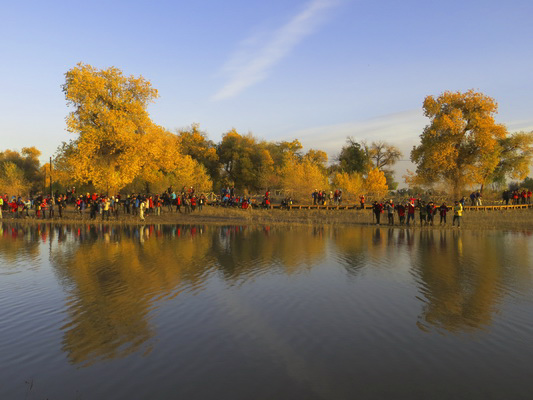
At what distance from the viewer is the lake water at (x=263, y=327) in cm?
501

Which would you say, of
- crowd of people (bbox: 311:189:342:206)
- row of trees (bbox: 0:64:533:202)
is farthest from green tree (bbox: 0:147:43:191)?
crowd of people (bbox: 311:189:342:206)

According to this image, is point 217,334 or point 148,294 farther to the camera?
point 148,294

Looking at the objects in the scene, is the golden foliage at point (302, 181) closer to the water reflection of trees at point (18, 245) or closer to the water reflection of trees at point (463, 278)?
the water reflection of trees at point (463, 278)

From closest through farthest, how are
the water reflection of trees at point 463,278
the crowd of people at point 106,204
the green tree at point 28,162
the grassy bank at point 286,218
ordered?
the water reflection of trees at point 463,278 < the grassy bank at point 286,218 < the crowd of people at point 106,204 < the green tree at point 28,162

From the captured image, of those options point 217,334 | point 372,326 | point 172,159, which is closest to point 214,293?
point 217,334

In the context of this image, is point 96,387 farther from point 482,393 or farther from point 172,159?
point 172,159

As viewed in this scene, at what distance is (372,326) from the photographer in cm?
716

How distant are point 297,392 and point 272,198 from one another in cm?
4183

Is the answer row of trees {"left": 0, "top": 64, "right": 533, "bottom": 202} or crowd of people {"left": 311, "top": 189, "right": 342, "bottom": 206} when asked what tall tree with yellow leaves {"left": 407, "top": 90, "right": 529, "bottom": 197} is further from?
crowd of people {"left": 311, "top": 189, "right": 342, "bottom": 206}

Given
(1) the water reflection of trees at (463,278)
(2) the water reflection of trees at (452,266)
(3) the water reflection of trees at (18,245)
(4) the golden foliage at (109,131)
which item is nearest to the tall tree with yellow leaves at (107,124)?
(4) the golden foliage at (109,131)

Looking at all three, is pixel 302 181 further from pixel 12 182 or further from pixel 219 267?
pixel 12 182

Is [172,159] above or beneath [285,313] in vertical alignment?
above

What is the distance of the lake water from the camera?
501 cm

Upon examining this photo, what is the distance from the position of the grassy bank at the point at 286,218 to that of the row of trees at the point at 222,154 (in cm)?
496
